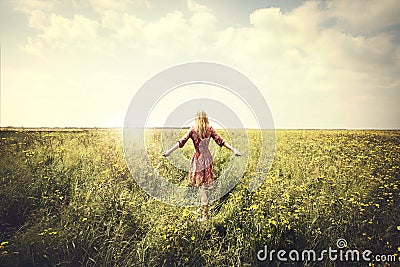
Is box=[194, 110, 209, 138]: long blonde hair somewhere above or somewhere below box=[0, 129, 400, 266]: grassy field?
above

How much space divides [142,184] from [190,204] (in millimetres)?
1470

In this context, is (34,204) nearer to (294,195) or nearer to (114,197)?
→ (114,197)

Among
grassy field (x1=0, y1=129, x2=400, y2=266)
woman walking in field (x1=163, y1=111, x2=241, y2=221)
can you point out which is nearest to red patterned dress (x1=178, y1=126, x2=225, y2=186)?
woman walking in field (x1=163, y1=111, x2=241, y2=221)

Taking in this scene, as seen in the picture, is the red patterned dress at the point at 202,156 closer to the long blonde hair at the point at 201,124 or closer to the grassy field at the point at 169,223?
the long blonde hair at the point at 201,124

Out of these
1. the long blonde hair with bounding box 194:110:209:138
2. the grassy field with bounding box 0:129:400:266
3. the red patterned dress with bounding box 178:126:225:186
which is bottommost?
the grassy field with bounding box 0:129:400:266

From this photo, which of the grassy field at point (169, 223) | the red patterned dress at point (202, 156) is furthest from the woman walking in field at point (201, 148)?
the grassy field at point (169, 223)

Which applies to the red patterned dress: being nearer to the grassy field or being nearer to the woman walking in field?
the woman walking in field

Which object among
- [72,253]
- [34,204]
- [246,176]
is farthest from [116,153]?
[72,253]

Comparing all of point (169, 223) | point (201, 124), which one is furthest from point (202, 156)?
point (169, 223)

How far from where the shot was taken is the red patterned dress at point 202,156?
5613 millimetres

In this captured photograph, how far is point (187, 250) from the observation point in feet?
13.0

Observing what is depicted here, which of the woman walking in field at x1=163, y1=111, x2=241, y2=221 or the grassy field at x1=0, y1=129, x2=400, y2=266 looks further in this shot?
the woman walking in field at x1=163, y1=111, x2=241, y2=221

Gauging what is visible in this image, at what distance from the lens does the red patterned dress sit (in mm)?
5613

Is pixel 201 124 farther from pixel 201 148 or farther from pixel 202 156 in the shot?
pixel 202 156
